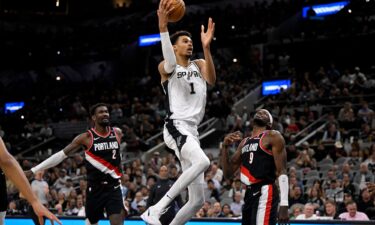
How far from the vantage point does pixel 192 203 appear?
23.0ft

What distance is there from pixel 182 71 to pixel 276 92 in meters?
16.9

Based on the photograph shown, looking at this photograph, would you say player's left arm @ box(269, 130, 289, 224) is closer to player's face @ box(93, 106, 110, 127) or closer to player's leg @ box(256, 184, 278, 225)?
player's leg @ box(256, 184, 278, 225)

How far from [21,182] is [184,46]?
13.7ft

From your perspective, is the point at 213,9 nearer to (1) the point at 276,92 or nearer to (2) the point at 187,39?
(1) the point at 276,92

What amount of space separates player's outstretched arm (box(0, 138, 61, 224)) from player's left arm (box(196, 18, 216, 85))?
381cm

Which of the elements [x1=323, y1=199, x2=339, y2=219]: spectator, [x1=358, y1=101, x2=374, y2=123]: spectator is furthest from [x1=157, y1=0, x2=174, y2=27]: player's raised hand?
[x1=358, y1=101, x2=374, y2=123]: spectator

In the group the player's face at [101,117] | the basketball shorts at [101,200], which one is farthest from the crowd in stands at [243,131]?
the player's face at [101,117]

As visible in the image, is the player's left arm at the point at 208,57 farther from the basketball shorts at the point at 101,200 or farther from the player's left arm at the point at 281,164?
the basketball shorts at the point at 101,200

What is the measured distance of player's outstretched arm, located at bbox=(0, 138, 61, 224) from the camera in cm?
351

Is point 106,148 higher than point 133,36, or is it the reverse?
point 133,36

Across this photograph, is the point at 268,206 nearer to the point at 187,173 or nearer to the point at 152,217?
the point at 187,173

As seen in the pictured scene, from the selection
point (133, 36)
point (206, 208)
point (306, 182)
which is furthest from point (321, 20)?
point (206, 208)

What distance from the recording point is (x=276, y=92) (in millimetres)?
23906

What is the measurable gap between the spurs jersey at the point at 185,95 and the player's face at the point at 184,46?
23 cm
